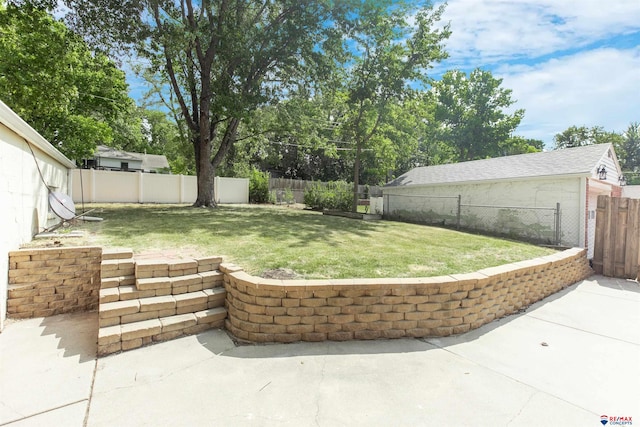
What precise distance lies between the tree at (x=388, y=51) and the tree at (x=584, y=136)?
107 ft

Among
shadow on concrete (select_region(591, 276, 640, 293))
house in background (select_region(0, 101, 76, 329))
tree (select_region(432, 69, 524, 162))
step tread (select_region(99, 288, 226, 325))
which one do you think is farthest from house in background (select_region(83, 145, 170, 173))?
shadow on concrete (select_region(591, 276, 640, 293))

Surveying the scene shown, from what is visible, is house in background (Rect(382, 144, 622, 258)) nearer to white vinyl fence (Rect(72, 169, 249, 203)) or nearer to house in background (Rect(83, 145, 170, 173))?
white vinyl fence (Rect(72, 169, 249, 203))

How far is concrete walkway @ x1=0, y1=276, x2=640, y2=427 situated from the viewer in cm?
208

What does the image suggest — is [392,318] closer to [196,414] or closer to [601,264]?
[196,414]

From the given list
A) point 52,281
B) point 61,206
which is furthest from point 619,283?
point 61,206

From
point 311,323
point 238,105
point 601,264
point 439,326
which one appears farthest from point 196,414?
point 238,105

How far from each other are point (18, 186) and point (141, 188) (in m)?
11.8

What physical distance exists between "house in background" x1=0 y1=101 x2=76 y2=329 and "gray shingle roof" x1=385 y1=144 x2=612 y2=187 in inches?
459

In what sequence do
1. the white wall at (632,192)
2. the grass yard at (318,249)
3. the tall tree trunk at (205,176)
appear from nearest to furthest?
the grass yard at (318,249)
the tall tree trunk at (205,176)
the white wall at (632,192)

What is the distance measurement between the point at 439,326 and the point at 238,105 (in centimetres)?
950

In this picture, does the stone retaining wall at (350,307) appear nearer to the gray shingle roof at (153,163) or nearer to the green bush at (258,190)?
the green bush at (258,190)

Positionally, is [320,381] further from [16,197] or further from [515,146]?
[515,146]

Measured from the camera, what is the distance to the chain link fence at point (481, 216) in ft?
28.4

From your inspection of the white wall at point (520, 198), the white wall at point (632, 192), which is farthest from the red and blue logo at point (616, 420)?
the white wall at point (632, 192)
